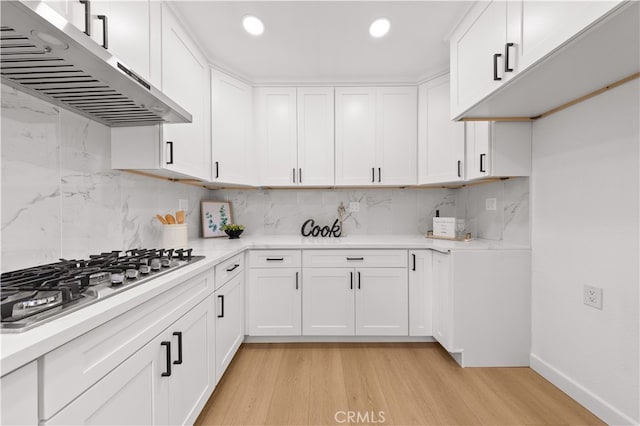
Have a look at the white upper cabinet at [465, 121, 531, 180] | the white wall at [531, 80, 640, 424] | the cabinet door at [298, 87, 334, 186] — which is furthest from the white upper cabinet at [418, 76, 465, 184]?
the cabinet door at [298, 87, 334, 186]

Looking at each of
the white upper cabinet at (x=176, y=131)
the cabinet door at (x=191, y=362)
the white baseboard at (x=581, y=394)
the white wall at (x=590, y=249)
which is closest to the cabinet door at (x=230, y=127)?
the white upper cabinet at (x=176, y=131)

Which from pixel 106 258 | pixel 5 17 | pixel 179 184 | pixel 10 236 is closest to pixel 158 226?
pixel 179 184

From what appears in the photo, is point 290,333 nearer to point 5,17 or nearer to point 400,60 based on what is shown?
point 5,17

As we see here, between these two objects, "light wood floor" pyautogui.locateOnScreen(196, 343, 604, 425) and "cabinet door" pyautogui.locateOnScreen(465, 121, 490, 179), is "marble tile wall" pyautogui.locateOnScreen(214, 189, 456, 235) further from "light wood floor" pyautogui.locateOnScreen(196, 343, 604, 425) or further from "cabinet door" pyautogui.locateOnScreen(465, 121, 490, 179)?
"light wood floor" pyautogui.locateOnScreen(196, 343, 604, 425)

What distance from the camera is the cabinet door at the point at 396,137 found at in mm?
2734

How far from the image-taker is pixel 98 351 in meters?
0.80

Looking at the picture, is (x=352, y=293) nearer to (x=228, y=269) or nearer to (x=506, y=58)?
(x=228, y=269)

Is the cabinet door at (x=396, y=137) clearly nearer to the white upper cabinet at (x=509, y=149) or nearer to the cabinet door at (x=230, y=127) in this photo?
the white upper cabinet at (x=509, y=149)

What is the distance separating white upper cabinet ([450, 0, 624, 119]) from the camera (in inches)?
42.1

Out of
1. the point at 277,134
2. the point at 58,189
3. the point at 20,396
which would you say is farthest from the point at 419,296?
the point at 58,189

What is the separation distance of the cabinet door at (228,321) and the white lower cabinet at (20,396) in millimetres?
1116

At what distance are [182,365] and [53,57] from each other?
129 cm

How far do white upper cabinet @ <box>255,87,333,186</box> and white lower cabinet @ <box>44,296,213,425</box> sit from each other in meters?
1.51

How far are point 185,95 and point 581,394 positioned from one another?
317 centimetres
